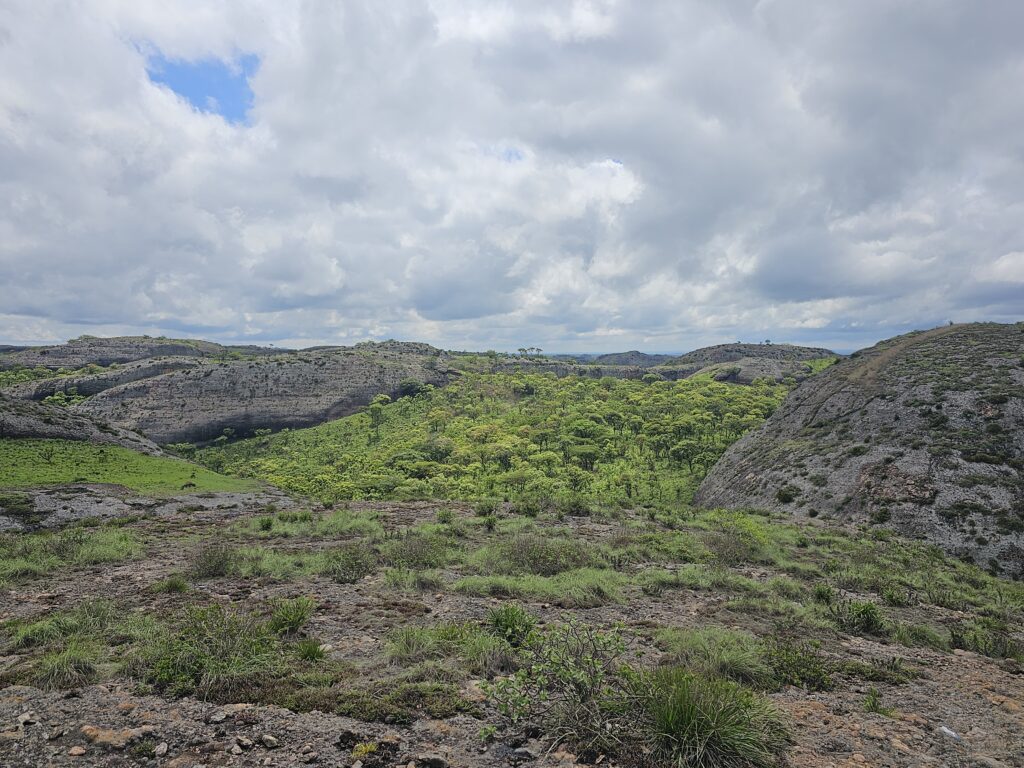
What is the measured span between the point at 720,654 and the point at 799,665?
133 centimetres

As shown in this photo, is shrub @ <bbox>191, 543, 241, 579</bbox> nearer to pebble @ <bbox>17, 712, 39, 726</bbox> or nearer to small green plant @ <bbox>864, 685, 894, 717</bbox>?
pebble @ <bbox>17, 712, 39, 726</bbox>

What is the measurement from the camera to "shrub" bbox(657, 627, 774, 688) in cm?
708

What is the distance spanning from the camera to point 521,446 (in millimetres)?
47938

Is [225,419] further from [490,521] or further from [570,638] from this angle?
[570,638]

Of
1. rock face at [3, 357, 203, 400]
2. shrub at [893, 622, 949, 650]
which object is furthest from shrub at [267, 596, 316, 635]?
rock face at [3, 357, 203, 400]

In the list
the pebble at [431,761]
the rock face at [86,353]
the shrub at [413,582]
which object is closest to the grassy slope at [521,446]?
the shrub at [413,582]

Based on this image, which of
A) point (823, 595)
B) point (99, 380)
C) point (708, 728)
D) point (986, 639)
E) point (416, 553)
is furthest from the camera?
point (99, 380)

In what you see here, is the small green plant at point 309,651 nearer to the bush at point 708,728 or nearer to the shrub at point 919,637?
the bush at point 708,728

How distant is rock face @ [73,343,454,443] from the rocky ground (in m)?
74.7

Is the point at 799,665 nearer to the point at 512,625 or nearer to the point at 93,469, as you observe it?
the point at 512,625

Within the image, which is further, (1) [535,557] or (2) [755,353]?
(2) [755,353]

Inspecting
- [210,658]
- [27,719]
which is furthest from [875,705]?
[27,719]

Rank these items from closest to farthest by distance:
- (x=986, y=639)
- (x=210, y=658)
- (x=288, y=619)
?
1. (x=210, y=658)
2. (x=288, y=619)
3. (x=986, y=639)

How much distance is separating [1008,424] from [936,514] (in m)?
11.6
